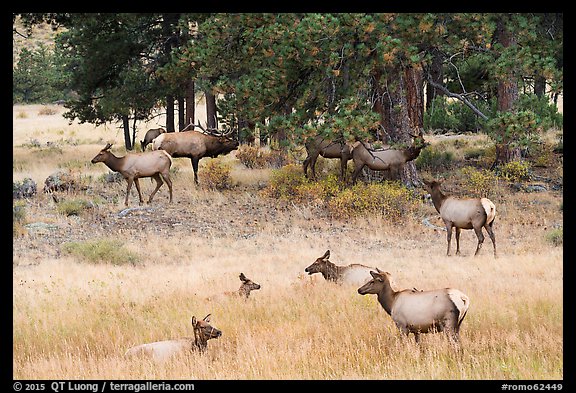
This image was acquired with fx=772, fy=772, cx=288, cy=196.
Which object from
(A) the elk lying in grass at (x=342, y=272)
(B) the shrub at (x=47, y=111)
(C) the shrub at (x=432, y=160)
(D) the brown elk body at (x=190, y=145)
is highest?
(B) the shrub at (x=47, y=111)

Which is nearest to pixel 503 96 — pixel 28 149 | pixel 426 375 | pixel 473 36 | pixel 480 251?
pixel 473 36

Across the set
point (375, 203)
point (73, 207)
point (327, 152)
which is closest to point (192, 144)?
point (327, 152)

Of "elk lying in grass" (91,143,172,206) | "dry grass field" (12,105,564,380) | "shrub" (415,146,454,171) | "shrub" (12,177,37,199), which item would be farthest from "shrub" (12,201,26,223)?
"shrub" (415,146,454,171)

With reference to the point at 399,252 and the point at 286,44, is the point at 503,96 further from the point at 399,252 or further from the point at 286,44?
the point at 399,252

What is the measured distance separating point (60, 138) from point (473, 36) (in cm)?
2868

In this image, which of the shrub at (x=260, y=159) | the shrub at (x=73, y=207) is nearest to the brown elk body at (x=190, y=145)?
the shrub at (x=73, y=207)

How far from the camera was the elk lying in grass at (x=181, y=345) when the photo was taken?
8070mm

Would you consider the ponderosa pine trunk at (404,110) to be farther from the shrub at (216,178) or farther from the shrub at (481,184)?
the shrub at (216,178)

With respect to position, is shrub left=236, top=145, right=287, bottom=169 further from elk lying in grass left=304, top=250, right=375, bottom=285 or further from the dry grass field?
elk lying in grass left=304, top=250, right=375, bottom=285

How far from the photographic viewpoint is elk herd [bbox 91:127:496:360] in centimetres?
780

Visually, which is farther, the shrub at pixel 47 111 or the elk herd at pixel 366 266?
the shrub at pixel 47 111

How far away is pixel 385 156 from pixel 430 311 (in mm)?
11049

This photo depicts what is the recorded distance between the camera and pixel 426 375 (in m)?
7.19

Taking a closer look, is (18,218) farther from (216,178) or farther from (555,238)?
(555,238)
